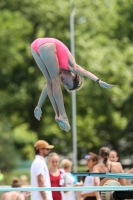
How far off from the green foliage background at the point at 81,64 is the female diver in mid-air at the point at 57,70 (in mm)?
27883

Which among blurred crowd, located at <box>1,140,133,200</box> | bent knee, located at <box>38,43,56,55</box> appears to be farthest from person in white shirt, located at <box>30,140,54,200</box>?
bent knee, located at <box>38,43,56,55</box>

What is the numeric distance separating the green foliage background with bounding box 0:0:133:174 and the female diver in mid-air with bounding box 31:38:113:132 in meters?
27.9

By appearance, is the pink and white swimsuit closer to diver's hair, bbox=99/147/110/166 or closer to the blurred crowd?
the blurred crowd

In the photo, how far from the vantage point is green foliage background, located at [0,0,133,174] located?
36844 millimetres

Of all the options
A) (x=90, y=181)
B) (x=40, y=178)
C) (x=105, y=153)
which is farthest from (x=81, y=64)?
A: (x=40, y=178)

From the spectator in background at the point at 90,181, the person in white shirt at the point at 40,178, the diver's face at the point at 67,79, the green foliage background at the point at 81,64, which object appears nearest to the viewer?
the diver's face at the point at 67,79

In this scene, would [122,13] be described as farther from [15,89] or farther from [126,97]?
[15,89]

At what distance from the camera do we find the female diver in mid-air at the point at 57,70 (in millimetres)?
7723

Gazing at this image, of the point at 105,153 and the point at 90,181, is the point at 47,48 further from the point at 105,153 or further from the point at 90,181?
the point at 90,181

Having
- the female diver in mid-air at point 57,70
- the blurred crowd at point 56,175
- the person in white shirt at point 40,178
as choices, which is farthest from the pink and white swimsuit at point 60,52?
the person in white shirt at point 40,178

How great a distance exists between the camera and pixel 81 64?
37.1m

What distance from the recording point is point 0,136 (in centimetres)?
3641

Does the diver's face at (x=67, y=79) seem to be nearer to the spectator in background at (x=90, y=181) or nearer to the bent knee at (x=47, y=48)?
the bent knee at (x=47, y=48)

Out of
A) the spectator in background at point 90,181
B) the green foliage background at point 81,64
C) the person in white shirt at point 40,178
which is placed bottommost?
the person in white shirt at point 40,178
